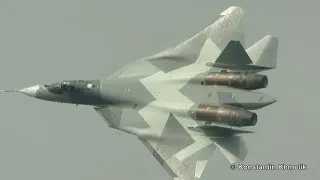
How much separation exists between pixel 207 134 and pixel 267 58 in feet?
19.7

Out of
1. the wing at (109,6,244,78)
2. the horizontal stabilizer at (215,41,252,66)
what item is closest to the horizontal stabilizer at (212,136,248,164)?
the horizontal stabilizer at (215,41,252,66)

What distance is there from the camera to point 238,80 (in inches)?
1850

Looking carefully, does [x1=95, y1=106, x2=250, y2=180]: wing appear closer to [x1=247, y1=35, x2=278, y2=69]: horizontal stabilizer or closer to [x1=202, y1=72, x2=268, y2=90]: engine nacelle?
[x1=202, y1=72, x2=268, y2=90]: engine nacelle

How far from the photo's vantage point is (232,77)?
47344mm

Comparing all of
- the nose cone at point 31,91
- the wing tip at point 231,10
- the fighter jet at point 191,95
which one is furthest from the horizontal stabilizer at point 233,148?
the nose cone at point 31,91

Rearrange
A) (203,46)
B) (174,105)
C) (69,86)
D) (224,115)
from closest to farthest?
(224,115)
(174,105)
(203,46)
(69,86)

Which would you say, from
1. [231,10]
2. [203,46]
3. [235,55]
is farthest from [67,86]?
[235,55]

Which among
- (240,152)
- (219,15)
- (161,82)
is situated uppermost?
(219,15)

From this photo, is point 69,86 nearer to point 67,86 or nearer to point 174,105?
point 67,86

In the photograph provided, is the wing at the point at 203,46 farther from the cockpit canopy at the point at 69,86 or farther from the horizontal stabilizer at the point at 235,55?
the cockpit canopy at the point at 69,86

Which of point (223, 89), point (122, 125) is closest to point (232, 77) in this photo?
point (223, 89)

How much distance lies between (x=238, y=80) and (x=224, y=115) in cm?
225

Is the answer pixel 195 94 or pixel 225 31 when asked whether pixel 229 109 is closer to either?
pixel 195 94

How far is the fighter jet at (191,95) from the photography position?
1845 inches
